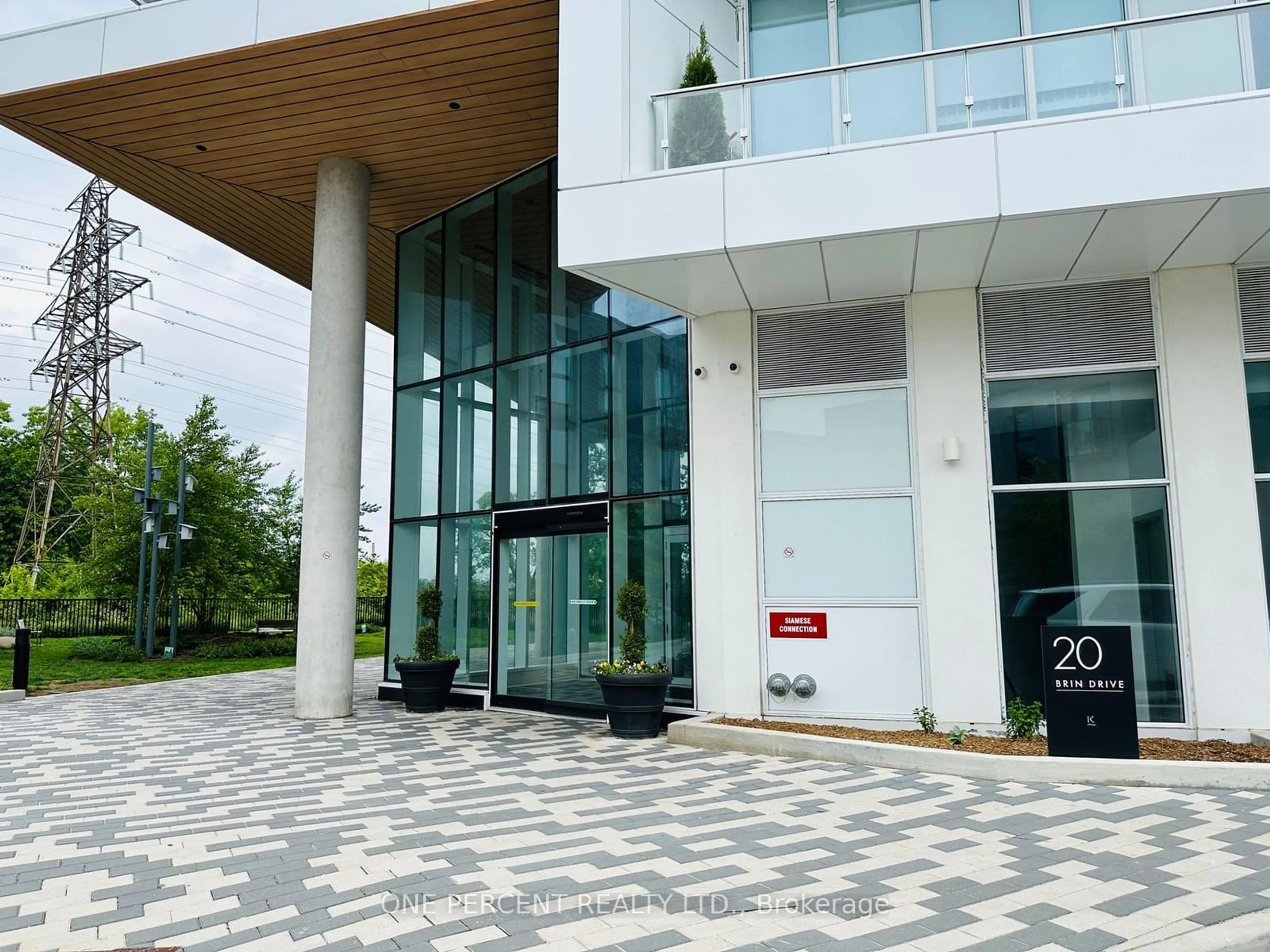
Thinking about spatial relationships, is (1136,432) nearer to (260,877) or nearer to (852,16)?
(852,16)

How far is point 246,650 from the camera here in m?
25.4

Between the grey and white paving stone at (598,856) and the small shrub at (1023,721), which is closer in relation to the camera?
the grey and white paving stone at (598,856)

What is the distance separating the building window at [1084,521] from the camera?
359 inches

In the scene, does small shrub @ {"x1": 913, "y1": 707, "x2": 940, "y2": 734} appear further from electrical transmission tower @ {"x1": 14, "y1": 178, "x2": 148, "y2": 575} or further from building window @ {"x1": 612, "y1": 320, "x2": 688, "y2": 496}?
electrical transmission tower @ {"x1": 14, "y1": 178, "x2": 148, "y2": 575}

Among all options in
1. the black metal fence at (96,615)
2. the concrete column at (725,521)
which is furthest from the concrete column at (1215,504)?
the black metal fence at (96,615)

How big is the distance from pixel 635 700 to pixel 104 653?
61.7ft

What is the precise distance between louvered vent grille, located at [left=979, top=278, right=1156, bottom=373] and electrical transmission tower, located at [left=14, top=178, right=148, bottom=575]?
4304 cm

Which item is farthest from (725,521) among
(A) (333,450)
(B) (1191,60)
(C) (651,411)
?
(B) (1191,60)

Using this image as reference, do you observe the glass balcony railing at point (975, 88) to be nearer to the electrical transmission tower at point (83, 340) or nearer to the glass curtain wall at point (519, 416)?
the glass curtain wall at point (519, 416)

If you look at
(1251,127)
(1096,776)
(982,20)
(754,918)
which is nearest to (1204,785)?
(1096,776)

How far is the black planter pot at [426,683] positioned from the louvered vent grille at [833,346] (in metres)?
5.96

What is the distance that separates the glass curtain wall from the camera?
11367 mm

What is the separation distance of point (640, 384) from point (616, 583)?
2610 millimetres

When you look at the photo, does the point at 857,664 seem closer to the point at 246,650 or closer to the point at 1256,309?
the point at 1256,309
